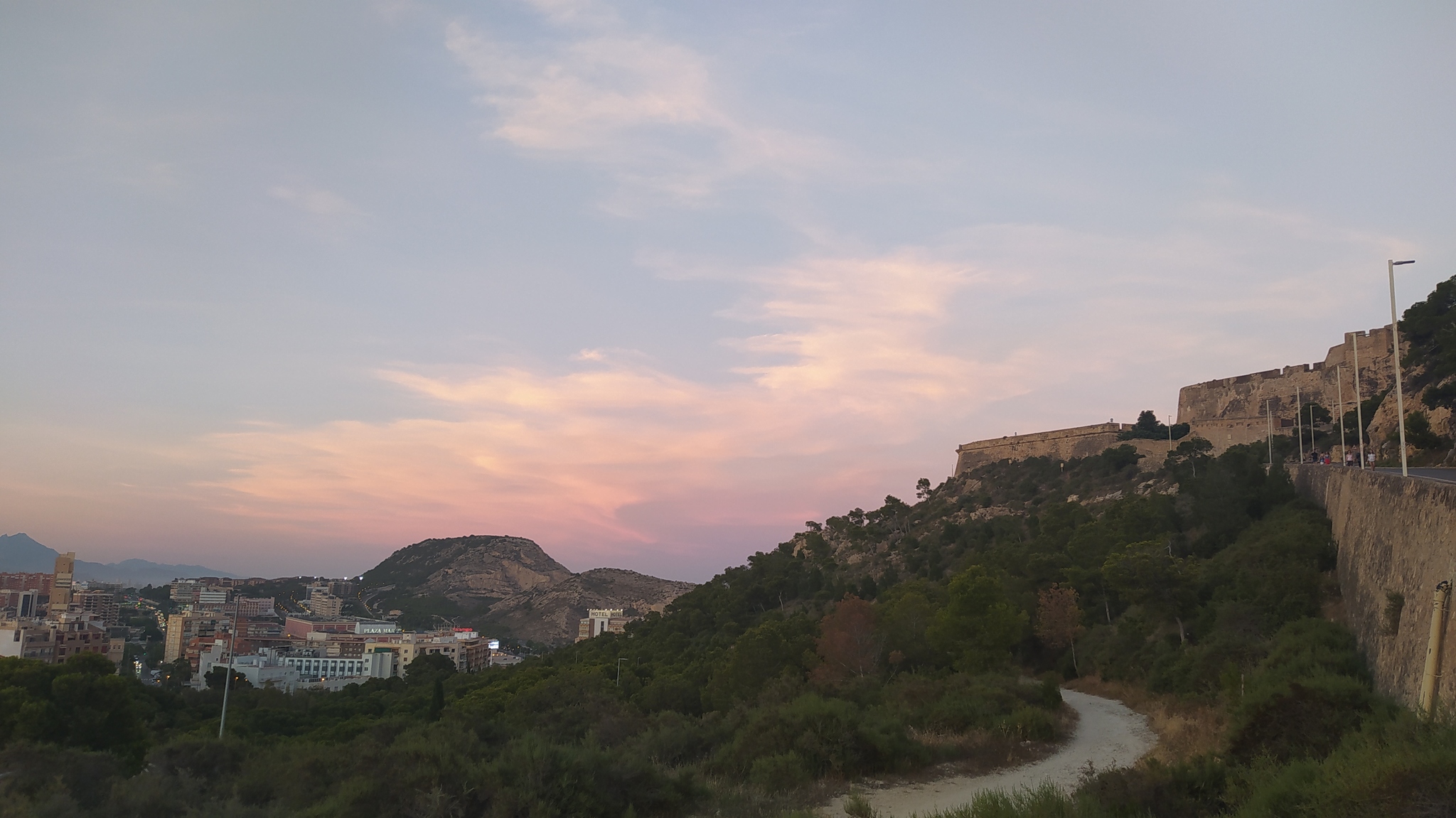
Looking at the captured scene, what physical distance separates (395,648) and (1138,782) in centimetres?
10119

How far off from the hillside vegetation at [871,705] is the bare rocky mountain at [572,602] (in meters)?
84.2

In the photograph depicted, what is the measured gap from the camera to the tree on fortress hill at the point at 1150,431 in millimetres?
58500

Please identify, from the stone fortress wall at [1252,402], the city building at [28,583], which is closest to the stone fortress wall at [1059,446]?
the stone fortress wall at [1252,402]

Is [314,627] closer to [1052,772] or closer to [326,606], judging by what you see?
[326,606]

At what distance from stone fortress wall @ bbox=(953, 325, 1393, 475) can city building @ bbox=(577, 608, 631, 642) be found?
70.2 metres

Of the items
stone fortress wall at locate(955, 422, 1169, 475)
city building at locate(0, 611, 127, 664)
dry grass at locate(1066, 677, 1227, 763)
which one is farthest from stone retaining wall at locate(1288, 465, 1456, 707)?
city building at locate(0, 611, 127, 664)

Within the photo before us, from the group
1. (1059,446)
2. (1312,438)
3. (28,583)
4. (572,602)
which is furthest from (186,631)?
(1312,438)

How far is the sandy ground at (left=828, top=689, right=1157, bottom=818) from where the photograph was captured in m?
10.7

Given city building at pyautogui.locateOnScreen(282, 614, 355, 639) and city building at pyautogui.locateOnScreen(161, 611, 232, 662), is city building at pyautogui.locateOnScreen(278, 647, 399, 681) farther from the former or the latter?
city building at pyautogui.locateOnScreen(282, 614, 355, 639)

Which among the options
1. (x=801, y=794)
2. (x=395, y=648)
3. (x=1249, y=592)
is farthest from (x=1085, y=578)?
(x=395, y=648)

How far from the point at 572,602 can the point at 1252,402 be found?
365ft

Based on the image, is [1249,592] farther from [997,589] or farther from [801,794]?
[801,794]

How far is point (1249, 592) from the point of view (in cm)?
2131

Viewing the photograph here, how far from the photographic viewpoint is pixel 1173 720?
16844 mm
